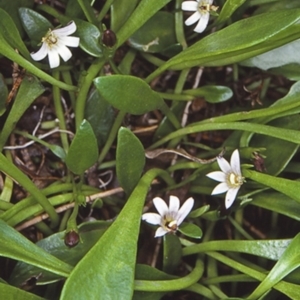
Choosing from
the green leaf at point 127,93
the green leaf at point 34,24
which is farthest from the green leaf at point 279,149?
the green leaf at point 34,24

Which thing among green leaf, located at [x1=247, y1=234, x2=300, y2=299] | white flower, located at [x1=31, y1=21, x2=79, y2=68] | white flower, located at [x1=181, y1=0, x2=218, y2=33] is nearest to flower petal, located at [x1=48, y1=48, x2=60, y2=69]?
white flower, located at [x1=31, y1=21, x2=79, y2=68]

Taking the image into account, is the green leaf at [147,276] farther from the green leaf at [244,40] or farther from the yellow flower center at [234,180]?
the green leaf at [244,40]

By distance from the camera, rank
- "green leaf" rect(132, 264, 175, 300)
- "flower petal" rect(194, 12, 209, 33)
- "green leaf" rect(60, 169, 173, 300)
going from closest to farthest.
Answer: "green leaf" rect(60, 169, 173, 300) → "green leaf" rect(132, 264, 175, 300) → "flower petal" rect(194, 12, 209, 33)

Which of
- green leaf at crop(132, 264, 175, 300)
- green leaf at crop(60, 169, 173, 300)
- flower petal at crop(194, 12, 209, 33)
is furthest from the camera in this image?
flower petal at crop(194, 12, 209, 33)

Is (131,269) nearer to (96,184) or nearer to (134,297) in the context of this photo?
(134,297)

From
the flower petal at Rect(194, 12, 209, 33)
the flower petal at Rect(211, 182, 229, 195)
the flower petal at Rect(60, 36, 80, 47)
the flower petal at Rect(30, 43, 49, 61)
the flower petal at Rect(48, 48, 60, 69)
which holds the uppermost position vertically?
the flower petal at Rect(60, 36, 80, 47)

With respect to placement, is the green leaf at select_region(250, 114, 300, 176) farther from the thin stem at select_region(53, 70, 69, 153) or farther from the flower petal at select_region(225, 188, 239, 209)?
the thin stem at select_region(53, 70, 69, 153)

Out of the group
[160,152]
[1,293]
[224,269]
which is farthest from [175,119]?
[1,293]

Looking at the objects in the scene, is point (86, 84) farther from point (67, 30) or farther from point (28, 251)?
point (28, 251)
